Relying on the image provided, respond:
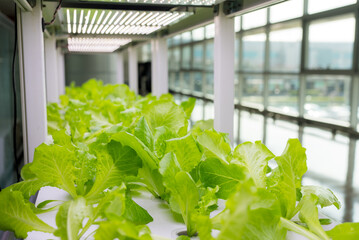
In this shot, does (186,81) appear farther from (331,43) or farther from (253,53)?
(331,43)

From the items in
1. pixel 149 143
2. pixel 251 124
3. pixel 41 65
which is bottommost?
pixel 251 124

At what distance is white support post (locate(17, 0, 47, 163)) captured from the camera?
1.41 metres

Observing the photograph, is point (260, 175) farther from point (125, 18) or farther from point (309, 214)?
point (125, 18)

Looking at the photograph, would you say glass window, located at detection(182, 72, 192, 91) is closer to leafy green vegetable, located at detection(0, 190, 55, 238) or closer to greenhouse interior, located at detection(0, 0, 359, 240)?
greenhouse interior, located at detection(0, 0, 359, 240)

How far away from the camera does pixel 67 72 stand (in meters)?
6.02

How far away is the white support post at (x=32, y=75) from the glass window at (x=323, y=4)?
524 cm

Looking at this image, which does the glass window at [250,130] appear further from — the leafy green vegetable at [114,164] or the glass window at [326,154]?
the leafy green vegetable at [114,164]

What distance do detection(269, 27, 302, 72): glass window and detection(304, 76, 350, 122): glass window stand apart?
987mm

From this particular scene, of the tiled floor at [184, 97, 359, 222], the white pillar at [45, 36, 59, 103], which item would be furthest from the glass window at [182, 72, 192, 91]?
the white pillar at [45, 36, 59, 103]

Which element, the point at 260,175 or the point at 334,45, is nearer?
the point at 260,175

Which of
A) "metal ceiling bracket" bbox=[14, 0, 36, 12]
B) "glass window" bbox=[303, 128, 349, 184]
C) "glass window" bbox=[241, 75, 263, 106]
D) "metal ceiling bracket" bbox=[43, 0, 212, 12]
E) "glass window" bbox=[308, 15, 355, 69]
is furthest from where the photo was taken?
"glass window" bbox=[241, 75, 263, 106]

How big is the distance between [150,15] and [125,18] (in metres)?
0.14

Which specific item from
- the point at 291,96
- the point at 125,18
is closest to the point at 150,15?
the point at 125,18

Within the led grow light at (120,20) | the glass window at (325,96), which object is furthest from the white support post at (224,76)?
the glass window at (325,96)
